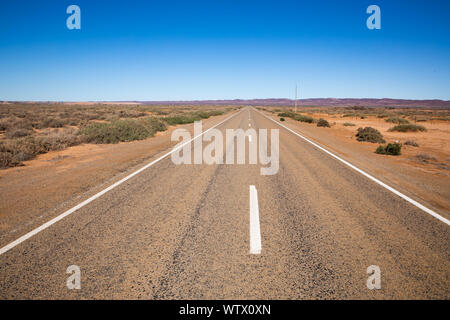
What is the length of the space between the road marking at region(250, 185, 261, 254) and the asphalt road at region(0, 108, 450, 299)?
8 centimetres

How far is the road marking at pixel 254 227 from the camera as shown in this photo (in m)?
3.21

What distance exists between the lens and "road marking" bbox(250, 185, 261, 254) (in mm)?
3215

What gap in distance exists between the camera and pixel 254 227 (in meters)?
3.75

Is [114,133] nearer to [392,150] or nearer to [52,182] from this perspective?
[52,182]

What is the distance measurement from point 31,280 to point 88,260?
554mm

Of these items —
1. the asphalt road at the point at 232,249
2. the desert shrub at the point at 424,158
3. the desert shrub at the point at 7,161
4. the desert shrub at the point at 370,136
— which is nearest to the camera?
the asphalt road at the point at 232,249

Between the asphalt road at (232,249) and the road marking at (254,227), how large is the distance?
0.28ft

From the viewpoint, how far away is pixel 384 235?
11.8 ft

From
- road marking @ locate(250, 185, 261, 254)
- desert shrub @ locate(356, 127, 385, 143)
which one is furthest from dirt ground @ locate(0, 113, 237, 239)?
desert shrub @ locate(356, 127, 385, 143)

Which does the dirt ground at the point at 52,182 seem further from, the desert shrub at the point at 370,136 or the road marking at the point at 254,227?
the desert shrub at the point at 370,136

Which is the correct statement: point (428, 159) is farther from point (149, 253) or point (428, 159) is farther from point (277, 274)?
point (149, 253)

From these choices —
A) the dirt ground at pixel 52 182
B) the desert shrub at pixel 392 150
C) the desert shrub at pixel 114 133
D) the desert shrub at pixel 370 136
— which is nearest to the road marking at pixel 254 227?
the dirt ground at pixel 52 182

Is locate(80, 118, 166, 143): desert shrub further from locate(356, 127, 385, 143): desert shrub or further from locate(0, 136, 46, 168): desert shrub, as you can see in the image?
locate(356, 127, 385, 143): desert shrub

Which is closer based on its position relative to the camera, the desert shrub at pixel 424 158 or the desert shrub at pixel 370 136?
the desert shrub at pixel 424 158
